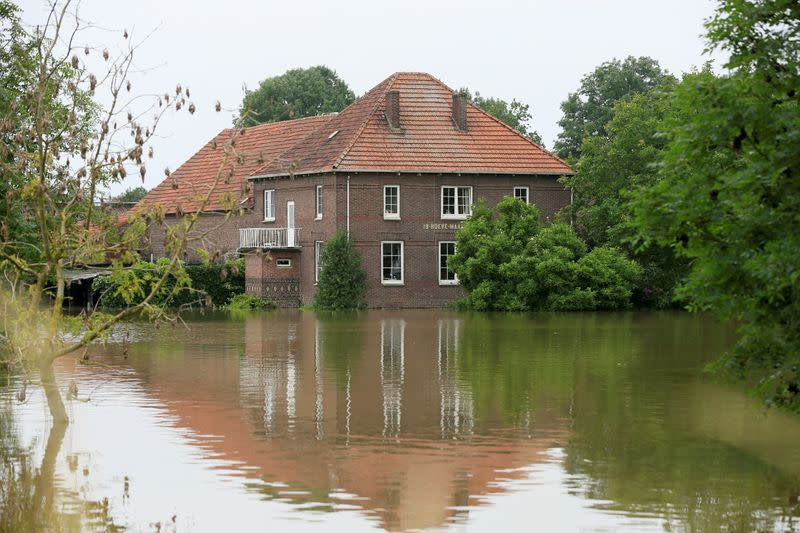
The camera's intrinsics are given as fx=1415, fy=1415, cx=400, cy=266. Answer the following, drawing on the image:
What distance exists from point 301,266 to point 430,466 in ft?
148

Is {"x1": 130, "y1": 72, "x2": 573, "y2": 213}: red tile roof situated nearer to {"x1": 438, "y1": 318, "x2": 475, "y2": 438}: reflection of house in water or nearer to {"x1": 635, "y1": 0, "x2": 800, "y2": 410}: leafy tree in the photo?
{"x1": 438, "y1": 318, "x2": 475, "y2": 438}: reflection of house in water

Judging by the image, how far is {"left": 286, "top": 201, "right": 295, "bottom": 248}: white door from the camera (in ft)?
198

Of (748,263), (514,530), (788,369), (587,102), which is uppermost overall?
(587,102)

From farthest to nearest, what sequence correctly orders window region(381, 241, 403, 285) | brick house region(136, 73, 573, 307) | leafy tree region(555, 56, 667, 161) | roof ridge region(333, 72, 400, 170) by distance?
leafy tree region(555, 56, 667, 161), window region(381, 241, 403, 285), brick house region(136, 73, 573, 307), roof ridge region(333, 72, 400, 170)

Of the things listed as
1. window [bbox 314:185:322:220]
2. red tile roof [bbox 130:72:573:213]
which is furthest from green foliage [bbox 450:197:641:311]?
window [bbox 314:185:322:220]

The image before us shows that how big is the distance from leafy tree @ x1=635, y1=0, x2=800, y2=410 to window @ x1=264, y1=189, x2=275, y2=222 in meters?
50.1

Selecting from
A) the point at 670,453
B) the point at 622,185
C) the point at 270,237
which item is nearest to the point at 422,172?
the point at 270,237

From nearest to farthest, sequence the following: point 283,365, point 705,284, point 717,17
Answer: point 705,284 < point 717,17 < point 283,365

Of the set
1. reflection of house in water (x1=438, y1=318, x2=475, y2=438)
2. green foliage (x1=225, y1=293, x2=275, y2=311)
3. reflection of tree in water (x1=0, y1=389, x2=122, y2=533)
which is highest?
green foliage (x1=225, y1=293, x2=275, y2=311)

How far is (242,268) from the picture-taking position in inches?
2410

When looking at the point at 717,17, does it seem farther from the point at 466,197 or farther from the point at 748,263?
the point at 466,197

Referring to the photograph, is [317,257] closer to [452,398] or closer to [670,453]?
[452,398]

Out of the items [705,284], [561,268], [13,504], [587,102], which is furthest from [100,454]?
[587,102]

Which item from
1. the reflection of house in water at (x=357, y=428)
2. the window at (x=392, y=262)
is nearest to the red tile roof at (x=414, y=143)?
the window at (x=392, y=262)
